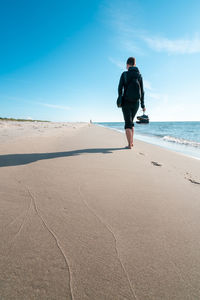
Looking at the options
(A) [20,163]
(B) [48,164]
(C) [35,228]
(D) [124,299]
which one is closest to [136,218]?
(D) [124,299]

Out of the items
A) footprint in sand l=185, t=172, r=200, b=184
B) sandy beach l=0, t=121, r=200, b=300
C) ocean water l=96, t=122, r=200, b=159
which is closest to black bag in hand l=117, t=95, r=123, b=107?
ocean water l=96, t=122, r=200, b=159

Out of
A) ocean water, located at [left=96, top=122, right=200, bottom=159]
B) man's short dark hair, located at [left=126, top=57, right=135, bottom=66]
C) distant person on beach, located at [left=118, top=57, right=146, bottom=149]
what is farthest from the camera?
ocean water, located at [left=96, top=122, right=200, bottom=159]

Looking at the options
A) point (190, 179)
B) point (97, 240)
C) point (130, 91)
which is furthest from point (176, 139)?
point (97, 240)

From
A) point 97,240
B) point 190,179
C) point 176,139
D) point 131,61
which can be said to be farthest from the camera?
point 176,139

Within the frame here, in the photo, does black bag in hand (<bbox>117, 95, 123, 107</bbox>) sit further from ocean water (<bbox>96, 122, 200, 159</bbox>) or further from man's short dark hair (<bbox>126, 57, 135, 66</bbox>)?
ocean water (<bbox>96, 122, 200, 159</bbox>)

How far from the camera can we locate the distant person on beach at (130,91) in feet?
12.4

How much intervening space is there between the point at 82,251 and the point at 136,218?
0.43m

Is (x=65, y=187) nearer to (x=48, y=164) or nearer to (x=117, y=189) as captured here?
(x=117, y=189)

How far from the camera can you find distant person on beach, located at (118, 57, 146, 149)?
12.4 feet

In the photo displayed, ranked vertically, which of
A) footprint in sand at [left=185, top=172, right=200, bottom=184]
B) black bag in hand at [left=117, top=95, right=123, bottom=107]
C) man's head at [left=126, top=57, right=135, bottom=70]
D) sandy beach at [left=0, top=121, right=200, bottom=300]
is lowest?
footprint in sand at [left=185, top=172, right=200, bottom=184]

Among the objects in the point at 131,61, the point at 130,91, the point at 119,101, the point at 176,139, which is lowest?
the point at 176,139

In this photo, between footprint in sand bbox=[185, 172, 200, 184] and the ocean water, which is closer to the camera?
footprint in sand bbox=[185, 172, 200, 184]

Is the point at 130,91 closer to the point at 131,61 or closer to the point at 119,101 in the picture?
the point at 119,101

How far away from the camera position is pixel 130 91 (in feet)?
12.4
